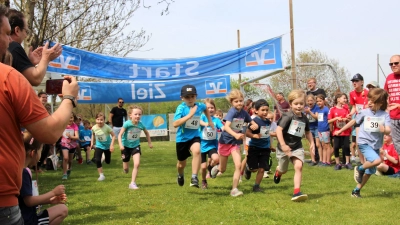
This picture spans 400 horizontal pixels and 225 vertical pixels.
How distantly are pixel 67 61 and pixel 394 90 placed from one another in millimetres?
9955

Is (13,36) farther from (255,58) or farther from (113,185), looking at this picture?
(255,58)

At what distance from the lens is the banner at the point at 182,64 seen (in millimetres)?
15027

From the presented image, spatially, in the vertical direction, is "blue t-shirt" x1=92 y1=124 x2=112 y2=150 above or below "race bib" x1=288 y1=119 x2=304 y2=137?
below

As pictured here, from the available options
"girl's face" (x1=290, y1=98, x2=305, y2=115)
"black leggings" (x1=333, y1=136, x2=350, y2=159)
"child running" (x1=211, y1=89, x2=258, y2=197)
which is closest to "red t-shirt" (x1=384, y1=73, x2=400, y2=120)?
"girl's face" (x1=290, y1=98, x2=305, y2=115)

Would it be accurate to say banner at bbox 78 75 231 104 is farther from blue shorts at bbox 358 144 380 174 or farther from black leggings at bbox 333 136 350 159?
blue shorts at bbox 358 144 380 174

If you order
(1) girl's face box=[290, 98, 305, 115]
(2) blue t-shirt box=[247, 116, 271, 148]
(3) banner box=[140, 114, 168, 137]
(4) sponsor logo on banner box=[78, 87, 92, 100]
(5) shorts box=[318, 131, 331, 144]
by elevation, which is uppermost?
(4) sponsor logo on banner box=[78, 87, 92, 100]

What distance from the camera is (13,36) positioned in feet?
12.2

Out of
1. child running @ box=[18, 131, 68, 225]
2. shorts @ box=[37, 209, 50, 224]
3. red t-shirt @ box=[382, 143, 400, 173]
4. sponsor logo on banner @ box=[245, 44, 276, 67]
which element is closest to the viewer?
child running @ box=[18, 131, 68, 225]

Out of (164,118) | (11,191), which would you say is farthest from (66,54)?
(164,118)

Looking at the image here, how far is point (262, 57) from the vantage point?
15523 mm

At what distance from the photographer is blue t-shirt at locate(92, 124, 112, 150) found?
1065 cm

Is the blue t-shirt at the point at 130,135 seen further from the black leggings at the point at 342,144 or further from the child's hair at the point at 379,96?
the black leggings at the point at 342,144

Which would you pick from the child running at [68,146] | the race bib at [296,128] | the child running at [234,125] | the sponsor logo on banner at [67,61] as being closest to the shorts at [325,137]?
the child running at [234,125]

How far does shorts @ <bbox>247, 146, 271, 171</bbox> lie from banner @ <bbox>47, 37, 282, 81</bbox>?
732 centimetres
